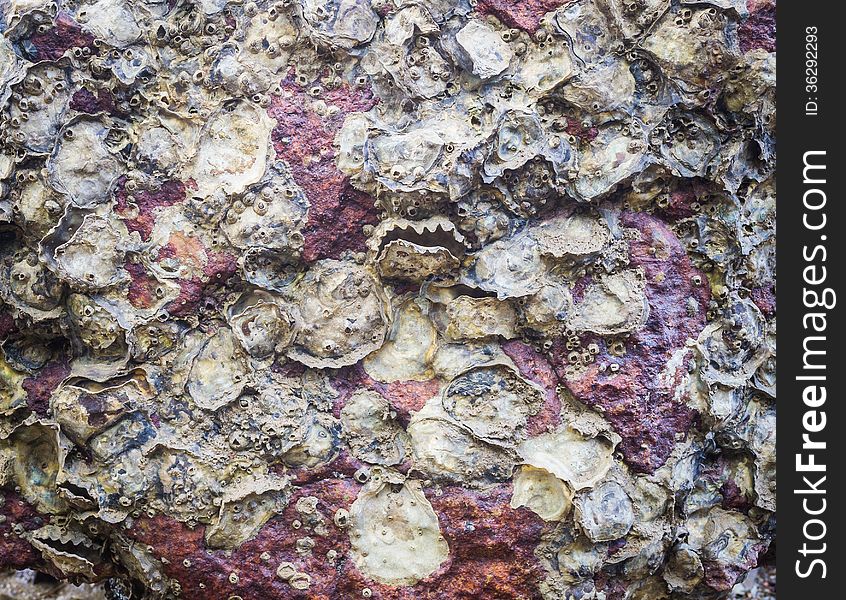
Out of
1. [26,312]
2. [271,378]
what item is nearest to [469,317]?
[271,378]

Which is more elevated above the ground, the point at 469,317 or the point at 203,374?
the point at 469,317

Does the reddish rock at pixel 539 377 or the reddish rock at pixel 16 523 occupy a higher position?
the reddish rock at pixel 539 377

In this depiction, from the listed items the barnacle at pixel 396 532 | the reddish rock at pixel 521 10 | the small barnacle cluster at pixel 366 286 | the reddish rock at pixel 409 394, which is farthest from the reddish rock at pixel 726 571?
the reddish rock at pixel 521 10

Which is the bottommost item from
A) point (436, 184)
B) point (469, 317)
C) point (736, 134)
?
point (469, 317)

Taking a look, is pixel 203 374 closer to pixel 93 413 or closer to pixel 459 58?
pixel 93 413

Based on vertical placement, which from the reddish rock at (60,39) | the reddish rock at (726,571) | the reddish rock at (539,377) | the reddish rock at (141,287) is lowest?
the reddish rock at (726,571)

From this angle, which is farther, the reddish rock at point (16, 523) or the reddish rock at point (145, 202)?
the reddish rock at point (16, 523)

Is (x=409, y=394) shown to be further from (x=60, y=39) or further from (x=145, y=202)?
(x=60, y=39)

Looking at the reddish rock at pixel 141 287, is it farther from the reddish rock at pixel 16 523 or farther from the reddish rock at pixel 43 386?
the reddish rock at pixel 16 523
